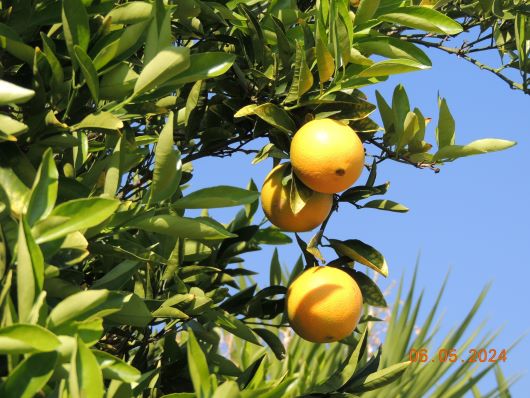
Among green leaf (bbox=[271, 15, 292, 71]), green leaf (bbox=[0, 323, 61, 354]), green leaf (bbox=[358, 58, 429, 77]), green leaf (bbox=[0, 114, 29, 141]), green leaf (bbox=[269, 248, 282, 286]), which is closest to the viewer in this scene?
green leaf (bbox=[0, 323, 61, 354])

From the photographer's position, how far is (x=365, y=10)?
4.96ft

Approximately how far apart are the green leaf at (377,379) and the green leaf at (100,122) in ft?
2.36

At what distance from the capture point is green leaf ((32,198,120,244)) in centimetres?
110

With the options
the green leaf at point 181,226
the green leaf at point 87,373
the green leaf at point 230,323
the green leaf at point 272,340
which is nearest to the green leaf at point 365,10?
the green leaf at point 181,226

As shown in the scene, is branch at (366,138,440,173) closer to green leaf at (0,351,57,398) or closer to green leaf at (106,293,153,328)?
green leaf at (106,293,153,328)

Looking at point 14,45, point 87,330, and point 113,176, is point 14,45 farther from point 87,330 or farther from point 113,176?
point 87,330

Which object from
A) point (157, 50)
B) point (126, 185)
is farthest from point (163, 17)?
point (126, 185)

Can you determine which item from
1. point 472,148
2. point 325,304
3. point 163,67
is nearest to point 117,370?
point 163,67

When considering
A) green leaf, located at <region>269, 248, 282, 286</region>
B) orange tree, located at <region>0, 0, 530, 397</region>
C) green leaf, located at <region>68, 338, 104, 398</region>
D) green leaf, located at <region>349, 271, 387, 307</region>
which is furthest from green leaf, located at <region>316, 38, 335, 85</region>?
green leaf, located at <region>269, 248, 282, 286</region>

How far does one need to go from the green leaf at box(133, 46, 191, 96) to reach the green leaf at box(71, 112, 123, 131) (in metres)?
0.06

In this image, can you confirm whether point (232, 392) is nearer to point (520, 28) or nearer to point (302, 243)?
point (302, 243)

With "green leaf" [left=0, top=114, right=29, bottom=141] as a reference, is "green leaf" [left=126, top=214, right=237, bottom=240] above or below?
below

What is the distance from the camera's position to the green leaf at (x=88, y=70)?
4.05 ft

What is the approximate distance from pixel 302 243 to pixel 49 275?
67 cm
